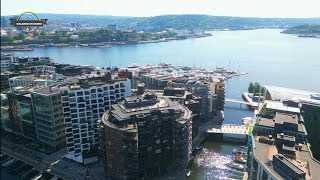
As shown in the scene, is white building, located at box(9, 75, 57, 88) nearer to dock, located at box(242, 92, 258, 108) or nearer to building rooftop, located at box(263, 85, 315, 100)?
building rooftop, located at box(263, 85, 315, 100)

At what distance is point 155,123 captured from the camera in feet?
186

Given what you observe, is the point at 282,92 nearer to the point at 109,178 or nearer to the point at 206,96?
the point at 206,96

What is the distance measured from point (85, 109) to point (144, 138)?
59.0 ft

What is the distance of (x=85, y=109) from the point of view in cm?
6638

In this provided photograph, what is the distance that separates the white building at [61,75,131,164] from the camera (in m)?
65.4

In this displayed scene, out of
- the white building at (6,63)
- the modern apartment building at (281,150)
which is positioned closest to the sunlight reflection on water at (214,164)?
the modern apartment building at (281,150)

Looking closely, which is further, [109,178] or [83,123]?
[83,123]

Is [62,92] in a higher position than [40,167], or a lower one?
higher

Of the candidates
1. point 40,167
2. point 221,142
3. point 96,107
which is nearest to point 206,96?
point 221,142

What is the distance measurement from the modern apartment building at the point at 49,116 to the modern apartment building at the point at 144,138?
1694cm

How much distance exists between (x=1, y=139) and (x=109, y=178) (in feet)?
135

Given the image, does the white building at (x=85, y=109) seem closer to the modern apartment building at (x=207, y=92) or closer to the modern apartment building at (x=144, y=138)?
the modern apartment building at (x=144, y=138)

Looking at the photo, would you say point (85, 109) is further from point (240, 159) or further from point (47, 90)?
point (240, 159)

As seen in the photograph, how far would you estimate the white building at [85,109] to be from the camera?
65438mm
